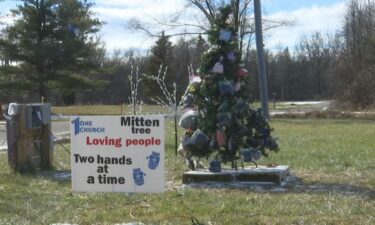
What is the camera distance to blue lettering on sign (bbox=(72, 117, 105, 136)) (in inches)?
303

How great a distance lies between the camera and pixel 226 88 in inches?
358

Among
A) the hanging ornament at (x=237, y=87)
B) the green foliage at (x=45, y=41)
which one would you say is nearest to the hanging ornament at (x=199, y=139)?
the hanging ornament at (x=237, y=87)

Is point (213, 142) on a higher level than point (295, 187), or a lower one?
higher

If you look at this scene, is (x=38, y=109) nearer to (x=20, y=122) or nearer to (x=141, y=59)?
(x=20, y=122)

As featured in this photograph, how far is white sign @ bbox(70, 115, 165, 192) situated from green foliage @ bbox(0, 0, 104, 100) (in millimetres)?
40417

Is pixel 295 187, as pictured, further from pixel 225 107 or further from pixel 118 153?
pixel 118 153

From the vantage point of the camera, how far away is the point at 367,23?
72.1 meters

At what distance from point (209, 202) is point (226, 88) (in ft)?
6.86

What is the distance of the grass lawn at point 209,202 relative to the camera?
22.2ft

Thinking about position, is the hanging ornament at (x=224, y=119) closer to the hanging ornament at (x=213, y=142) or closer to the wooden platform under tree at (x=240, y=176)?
the hanging ornament at (x=213, y=142)

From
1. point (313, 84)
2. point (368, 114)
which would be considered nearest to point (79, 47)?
point (368, 114)

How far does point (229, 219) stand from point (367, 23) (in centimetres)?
6946

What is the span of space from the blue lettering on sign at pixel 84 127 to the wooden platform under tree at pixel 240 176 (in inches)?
75.5

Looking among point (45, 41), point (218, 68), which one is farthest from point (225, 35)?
point (45, 41)
